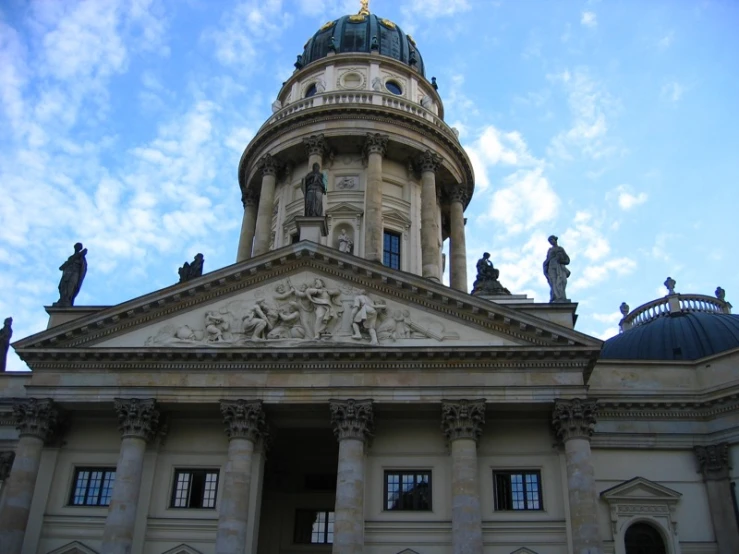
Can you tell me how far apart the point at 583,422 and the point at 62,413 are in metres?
17.7

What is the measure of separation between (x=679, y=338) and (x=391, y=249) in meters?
14.6

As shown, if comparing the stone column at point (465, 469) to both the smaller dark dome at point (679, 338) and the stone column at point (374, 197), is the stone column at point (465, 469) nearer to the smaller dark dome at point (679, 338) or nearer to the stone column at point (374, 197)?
the smaller dark dome at point (679, 338)

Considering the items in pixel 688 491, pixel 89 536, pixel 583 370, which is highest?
pixel 583 370

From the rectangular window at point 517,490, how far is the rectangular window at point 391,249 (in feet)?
52.7

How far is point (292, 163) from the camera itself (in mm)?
43344

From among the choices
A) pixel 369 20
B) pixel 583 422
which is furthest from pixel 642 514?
pixel 369 20

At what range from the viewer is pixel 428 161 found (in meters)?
42.0

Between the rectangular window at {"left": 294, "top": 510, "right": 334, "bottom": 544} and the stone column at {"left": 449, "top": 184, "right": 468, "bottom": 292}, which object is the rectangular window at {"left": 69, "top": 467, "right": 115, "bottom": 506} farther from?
the stone column at {"left": 449, "top": 184, "right": 468, "bottom": 292}

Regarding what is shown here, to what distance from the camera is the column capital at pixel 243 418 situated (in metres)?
25.8

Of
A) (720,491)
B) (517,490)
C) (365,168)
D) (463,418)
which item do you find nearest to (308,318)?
(463,418)

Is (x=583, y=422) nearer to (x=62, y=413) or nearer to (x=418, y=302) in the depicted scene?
(x=418, y=302)

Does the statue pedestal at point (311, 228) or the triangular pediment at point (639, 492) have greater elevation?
the statue pedestal at point (311, 228)

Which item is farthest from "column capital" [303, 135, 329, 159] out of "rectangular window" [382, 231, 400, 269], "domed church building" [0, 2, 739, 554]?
"domed church building" [0, 2, 739, 554]

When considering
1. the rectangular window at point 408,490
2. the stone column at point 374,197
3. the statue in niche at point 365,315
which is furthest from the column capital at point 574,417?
the stone column at point 374,197
